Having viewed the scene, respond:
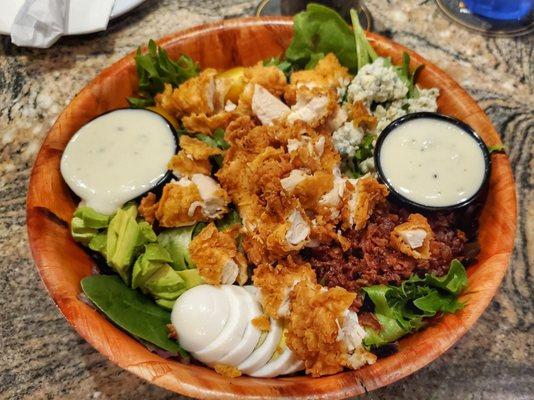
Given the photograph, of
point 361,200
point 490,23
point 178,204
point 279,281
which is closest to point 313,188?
Answer: point 361,200

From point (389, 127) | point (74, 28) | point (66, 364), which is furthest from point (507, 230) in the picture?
point (74, 28)

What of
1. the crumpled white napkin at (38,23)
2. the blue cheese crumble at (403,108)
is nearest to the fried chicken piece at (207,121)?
the blue cheese crumble at (403,108)

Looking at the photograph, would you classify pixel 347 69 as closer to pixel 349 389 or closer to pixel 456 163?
pixel 456 163

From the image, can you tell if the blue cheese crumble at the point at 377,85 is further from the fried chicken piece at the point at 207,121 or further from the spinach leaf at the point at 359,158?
the fried chicken piece at the point at 207,121

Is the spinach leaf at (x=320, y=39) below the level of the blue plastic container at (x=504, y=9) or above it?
above

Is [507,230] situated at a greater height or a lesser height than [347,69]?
lesser

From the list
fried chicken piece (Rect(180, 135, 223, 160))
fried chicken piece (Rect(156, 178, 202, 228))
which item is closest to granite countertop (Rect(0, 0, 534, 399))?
fried chicken piece (Rect(156, 178, 202, 228))
